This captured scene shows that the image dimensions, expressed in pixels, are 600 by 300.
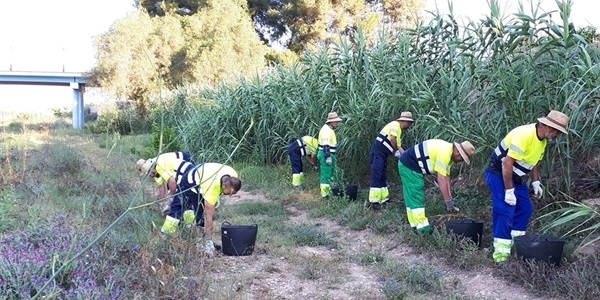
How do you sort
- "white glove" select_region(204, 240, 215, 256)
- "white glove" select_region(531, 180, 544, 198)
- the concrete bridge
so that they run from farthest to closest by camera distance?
the concrete bridge
"white glove" select_region(531, 180, 544, 198)
"white glove" select_region(204, 240, 215, 256)

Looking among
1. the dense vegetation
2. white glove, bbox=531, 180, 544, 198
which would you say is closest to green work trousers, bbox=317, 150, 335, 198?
the dense vegetation

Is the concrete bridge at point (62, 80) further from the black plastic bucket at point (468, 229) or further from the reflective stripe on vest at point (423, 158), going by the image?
the black plastic bucket at point (468, 229)

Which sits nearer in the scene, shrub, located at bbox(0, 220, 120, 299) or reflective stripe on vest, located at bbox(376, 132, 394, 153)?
shrub, located at bbox(0, 220, 120, 299)

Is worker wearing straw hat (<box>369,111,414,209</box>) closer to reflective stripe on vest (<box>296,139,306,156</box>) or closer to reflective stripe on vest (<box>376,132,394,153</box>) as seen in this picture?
reflective stripe on vest (<box>376,132,394,153</box>)

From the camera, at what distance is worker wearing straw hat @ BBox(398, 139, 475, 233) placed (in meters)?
5.61

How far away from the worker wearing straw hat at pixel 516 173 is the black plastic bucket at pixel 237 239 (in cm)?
235

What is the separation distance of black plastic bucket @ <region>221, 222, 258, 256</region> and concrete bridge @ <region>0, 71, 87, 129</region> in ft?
75.1

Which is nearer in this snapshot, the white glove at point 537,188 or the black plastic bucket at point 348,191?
the white glove at point 537,188

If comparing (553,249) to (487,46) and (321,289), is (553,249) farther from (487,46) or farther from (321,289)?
(487,46)

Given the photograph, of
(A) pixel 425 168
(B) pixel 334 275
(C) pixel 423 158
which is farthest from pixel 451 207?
(B) pixel 334 275

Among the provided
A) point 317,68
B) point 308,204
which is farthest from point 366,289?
point 317,68

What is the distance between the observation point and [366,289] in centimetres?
443

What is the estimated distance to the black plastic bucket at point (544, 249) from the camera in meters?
4.36

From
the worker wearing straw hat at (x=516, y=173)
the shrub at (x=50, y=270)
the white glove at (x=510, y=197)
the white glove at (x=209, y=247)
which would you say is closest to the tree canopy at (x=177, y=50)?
the white glove at (x=209, y=247)
